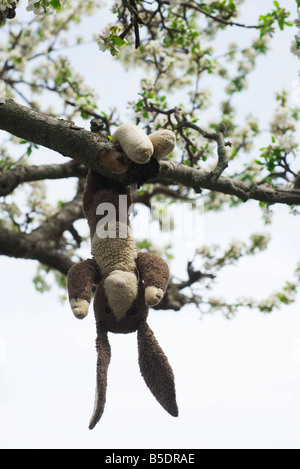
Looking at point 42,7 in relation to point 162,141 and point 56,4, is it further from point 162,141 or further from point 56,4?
point 162,141

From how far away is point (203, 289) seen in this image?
18.8ft

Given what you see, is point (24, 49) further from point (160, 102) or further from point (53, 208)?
point (160, 102)

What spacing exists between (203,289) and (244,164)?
1604mm

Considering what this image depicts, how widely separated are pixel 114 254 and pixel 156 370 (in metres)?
0.57

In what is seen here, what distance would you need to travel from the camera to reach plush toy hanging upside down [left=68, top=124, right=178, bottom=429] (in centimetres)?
207

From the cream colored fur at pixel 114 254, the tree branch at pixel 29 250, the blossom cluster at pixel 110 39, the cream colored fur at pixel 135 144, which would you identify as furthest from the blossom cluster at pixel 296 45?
the tree branch at pixel 29 250

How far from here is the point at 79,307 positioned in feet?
6.77

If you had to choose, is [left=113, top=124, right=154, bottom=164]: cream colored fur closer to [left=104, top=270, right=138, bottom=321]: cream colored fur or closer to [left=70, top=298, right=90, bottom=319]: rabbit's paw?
[left=104, top=270, right=138, bottom=321]: cream colored fur

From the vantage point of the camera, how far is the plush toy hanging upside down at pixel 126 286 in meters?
2.07

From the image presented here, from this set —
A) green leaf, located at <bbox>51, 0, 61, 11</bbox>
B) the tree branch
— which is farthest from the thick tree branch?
the tree branch

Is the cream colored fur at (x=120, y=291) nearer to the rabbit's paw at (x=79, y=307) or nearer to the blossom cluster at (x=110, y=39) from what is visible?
the rabbit's paw at (x=79, y=307)

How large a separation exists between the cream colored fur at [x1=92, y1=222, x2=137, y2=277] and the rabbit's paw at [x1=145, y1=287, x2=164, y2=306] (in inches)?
7.9

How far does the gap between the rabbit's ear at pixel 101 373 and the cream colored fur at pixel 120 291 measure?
15cm

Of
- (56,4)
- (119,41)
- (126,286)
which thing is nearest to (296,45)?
(119,41)
